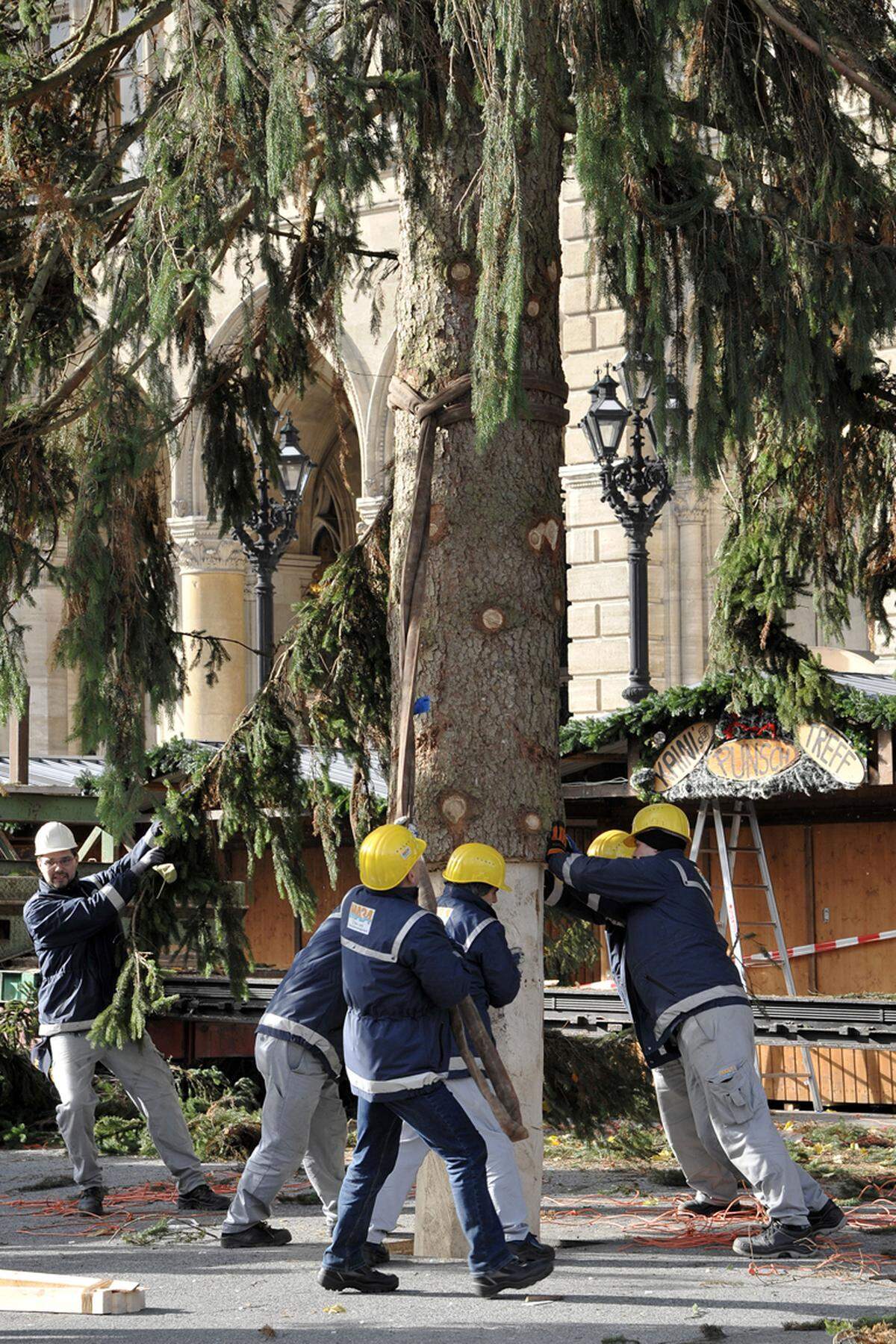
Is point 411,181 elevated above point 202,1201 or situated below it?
above

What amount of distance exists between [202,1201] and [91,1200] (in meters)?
0.57

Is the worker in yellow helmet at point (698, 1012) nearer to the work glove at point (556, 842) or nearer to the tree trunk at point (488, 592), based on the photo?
the work glove at point (556, 842)

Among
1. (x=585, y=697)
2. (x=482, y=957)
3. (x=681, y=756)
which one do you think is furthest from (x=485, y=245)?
(x=585, y=697)

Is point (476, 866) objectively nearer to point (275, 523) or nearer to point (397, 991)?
→ point (397, 991)

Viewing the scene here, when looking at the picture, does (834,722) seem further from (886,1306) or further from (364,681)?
(886,1306)

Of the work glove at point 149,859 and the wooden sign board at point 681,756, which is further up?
the wooden sign board at point 681,756

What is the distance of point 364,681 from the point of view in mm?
9328

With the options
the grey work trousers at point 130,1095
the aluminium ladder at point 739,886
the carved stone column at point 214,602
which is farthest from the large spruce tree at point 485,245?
the carved stone column at point 214,602

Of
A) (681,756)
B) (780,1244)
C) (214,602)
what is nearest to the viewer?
(780,1244)

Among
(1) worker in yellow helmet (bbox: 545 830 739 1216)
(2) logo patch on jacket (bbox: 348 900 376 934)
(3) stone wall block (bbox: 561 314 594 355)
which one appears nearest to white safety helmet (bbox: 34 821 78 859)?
(1) worker in yellow helmet (bbox: 545 830 739 1216)

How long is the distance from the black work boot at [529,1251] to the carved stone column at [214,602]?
18436 mm

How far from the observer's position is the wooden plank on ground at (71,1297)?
6.77 meters

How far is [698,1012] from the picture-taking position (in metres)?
7.96

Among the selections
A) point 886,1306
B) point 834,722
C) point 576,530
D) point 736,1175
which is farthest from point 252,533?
point 886,1306
